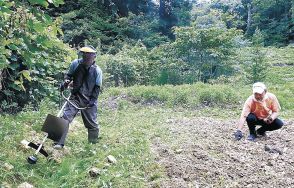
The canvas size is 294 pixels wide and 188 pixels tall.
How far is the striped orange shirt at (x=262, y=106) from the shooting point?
6.88m

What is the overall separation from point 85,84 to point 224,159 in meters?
2.39

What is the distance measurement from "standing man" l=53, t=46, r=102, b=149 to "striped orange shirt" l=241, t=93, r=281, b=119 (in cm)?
256

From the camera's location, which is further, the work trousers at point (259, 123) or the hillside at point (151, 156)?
the work trousers at point (259, 123)

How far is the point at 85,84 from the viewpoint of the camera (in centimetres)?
630

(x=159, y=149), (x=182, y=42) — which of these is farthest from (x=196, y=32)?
(x=159, y=149)

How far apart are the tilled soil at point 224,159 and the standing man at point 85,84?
3.89 ft

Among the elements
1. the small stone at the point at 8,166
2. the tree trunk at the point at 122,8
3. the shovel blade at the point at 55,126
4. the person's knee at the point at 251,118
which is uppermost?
the tree trunk at the point at 122,8

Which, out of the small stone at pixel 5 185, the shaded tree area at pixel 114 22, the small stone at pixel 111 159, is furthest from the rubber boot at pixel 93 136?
the shaded tree area at pixel 114 22

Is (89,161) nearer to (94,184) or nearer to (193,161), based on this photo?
(94,184)

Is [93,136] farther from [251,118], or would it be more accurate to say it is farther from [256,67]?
[256,67]

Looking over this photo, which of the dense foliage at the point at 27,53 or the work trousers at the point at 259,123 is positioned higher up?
the dense foliage at the point at 27,53

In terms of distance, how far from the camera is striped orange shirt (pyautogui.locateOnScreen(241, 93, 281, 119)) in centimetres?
688

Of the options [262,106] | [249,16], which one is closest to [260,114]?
[262,106]

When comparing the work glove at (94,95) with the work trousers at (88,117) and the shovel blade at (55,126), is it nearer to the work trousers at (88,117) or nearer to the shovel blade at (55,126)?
the work trousers at (88,117)
